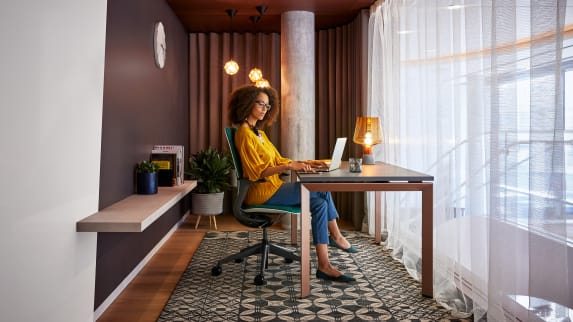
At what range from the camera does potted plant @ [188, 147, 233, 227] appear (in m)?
4.64

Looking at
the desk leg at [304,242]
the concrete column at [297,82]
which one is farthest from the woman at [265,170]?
the concrete column at [297,82]

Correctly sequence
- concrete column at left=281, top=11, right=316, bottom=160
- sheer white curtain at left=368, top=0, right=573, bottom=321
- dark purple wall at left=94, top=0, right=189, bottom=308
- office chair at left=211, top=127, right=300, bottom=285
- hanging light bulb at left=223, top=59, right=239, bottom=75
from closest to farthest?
1. sheer white curtain at left=368, top=0, right=573, bottom=321
2. dark purple wall at left=94, top=0, right=189, bottom=308
3. office chair at left=211, top=127, right=300, bottom=285
4. concrete column at left=281, top=11, right=316, bottom=160
5. hanging light bulb at left=223, top=59, right=239, bottom=75

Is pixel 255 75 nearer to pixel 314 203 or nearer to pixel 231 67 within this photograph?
pixel 231 67

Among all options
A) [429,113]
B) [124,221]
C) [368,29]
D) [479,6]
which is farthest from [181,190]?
[368,29]

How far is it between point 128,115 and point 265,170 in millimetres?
1015

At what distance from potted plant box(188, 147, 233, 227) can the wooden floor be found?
277 mm

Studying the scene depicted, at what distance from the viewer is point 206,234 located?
434 cm

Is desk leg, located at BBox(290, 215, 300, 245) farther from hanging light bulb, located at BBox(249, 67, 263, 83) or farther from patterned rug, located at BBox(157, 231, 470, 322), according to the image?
hanging light bulb, located at BBox(249, 67, 263, 83)

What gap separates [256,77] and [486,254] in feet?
11.3

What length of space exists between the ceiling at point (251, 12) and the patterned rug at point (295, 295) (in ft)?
8.08

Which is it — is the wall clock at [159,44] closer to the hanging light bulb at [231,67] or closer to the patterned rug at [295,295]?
the hanging light bulb at [231,67]

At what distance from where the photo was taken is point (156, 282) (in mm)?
2902

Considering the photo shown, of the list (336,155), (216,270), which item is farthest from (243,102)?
(216,270)

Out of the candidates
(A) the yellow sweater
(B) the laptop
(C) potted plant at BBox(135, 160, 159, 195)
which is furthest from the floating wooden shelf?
(B) the laptop
